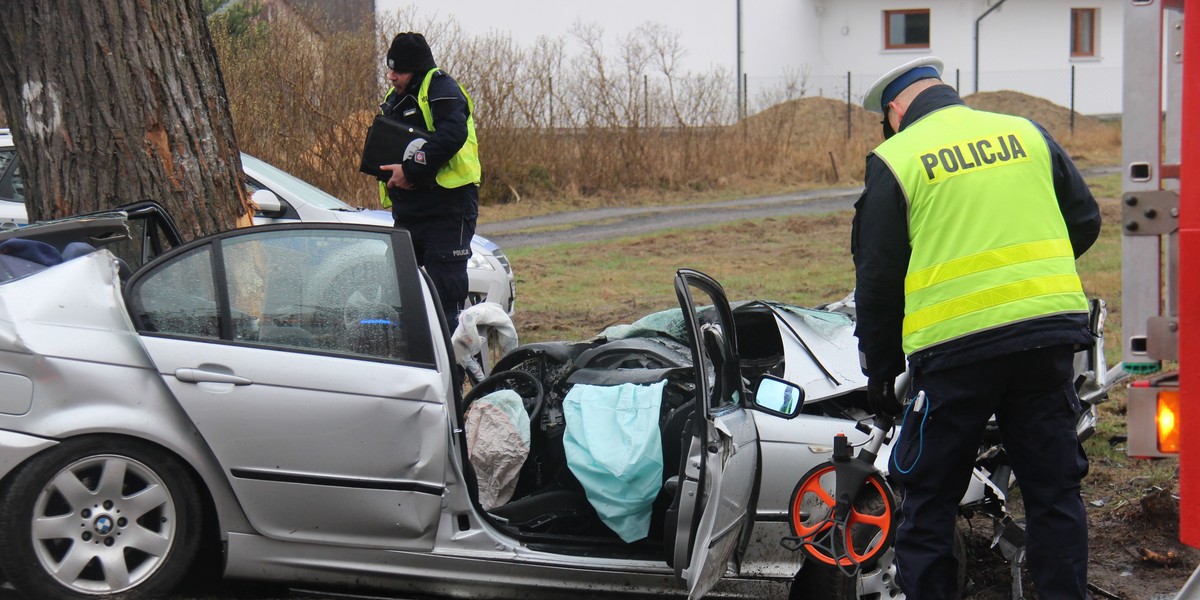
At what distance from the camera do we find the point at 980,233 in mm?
3473

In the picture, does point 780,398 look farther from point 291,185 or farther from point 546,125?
point 546,125

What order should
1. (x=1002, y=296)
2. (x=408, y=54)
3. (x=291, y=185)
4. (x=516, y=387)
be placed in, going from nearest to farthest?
(x=1002, y=296) → (x=516, y=387) → (x=408, y=54) → (x=291, y=185)

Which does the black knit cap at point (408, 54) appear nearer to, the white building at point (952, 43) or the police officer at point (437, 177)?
the police officer at point (437, 177)

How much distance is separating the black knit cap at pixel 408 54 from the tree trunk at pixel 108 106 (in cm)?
103

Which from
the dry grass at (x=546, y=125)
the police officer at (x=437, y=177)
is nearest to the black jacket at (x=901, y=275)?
the police officer at (x=437, y=177)

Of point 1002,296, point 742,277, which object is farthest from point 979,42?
point 1002,296

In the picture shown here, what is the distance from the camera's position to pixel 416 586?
161 inches

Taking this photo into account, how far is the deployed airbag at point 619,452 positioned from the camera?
4.16 m

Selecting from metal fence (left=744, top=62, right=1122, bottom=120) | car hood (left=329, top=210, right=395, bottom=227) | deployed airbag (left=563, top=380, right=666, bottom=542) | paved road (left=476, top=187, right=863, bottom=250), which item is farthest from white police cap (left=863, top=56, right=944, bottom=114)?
metal fence (left=744, top=62, right=1122, bottom=120)

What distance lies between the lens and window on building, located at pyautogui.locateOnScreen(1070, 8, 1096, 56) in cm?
3553

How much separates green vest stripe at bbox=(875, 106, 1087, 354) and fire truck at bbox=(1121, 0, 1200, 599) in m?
0.52

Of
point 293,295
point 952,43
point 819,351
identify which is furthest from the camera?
point 952,43

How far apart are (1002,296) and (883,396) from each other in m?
0.56

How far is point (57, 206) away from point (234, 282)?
7.11 ft
